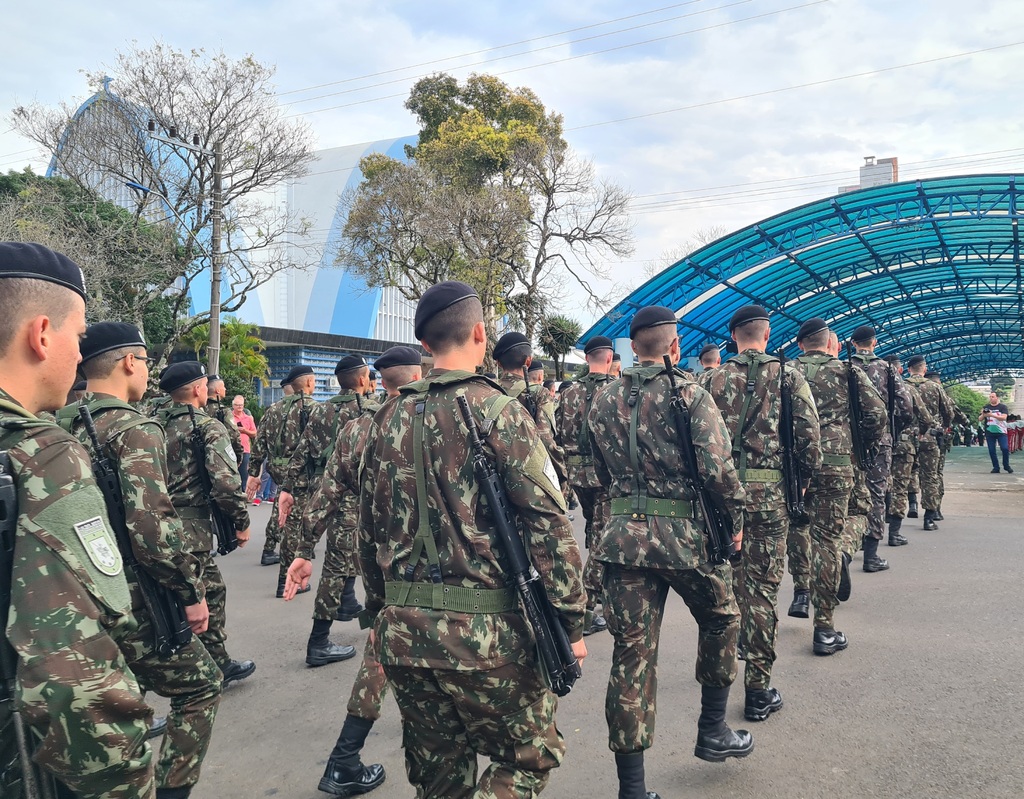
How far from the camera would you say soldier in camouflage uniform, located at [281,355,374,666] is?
400 centimetres

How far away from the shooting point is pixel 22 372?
162 centimetres

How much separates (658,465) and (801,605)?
3.05 m

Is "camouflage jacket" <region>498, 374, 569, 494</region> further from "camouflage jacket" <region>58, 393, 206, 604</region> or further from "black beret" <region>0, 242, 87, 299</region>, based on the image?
"black beret" <region>0, 242, 87, 299</region>

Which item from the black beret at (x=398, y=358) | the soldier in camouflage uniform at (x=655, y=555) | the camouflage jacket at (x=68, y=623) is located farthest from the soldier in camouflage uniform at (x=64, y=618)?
the black beret at (x=398, y=358)

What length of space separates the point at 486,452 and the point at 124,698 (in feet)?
3.66

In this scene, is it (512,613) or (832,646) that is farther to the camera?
(832,646)

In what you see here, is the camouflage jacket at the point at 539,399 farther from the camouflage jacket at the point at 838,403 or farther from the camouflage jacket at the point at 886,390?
the camouflage jacket at the point at 886,390

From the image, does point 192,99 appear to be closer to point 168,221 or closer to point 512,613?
point 168,221

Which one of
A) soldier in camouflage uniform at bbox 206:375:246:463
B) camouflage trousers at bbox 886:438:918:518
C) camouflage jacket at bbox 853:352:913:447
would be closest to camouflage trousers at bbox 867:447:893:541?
camouflage jacket at bbox 853:352:913:447

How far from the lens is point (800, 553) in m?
5.29

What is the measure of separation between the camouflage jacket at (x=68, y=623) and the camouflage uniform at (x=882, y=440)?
6.48m

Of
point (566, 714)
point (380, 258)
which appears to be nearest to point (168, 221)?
point (380, 258)

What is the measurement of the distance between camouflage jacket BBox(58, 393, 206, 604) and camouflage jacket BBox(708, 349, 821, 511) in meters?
2.84

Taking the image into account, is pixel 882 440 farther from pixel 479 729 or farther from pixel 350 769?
pixel 479 729
